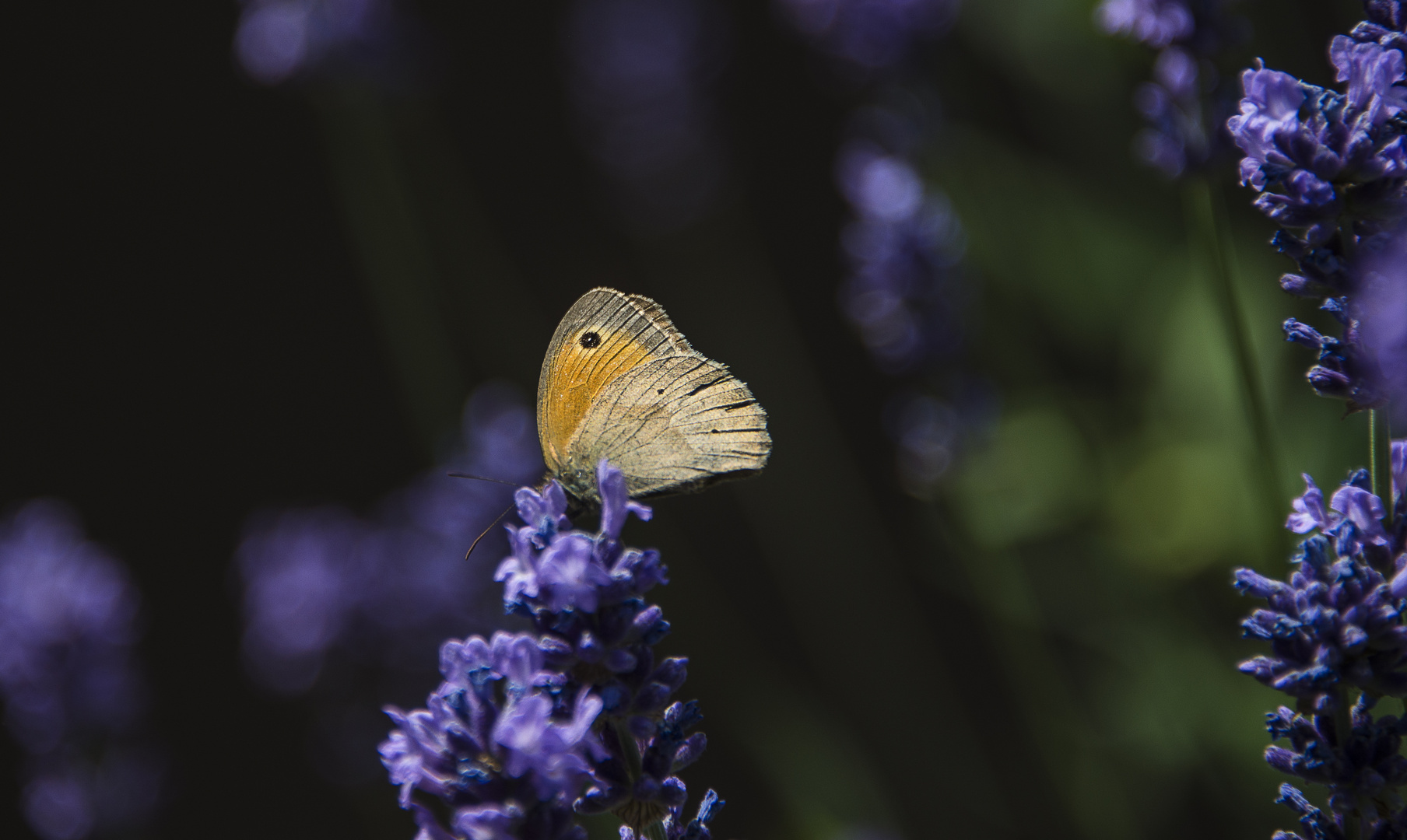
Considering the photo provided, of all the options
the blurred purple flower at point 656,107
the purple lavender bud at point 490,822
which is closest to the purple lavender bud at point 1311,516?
the purple lavender bud at point 490,822

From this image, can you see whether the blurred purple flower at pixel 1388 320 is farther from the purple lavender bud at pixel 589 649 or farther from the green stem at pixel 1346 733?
the purple lavender bud at pixel 589 649

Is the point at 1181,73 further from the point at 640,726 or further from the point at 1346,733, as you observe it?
the point at 640,726

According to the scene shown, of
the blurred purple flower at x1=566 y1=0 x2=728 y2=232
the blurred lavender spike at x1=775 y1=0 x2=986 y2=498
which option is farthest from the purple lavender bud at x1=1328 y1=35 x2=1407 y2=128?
the blurred purple flower at x1=566 y1=0 x2=728 y2=232

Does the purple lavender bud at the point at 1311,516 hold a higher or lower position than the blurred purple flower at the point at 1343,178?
lower

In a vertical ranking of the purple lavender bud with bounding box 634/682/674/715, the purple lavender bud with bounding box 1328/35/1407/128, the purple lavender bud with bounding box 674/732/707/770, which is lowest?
the purple lavender bud with bounding box 674/732/707/770

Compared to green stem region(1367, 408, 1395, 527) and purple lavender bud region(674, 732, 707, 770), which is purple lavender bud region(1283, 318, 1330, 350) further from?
purple lavender bud region(674, 732, 707, 770)
